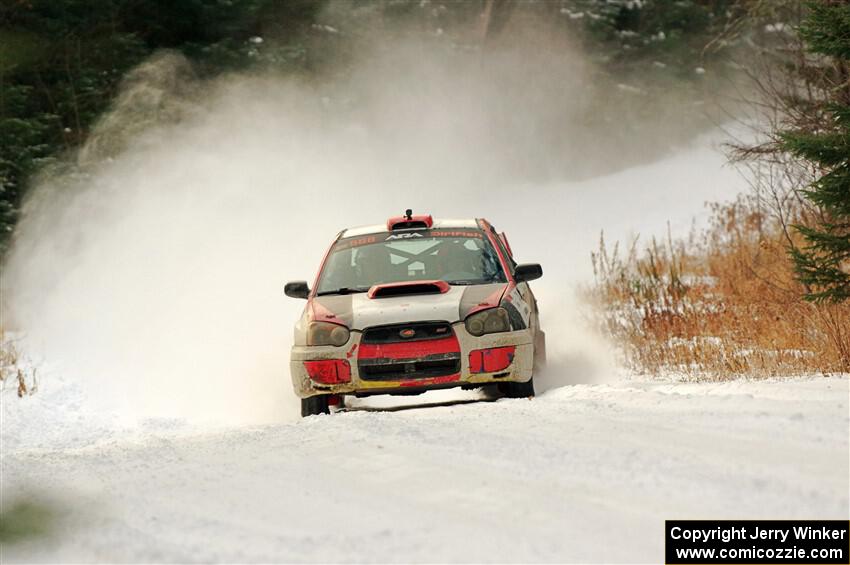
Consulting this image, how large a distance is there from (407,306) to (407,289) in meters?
0.38

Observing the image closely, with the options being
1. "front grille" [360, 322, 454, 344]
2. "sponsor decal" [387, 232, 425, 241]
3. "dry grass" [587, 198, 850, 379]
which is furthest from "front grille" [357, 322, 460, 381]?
"dry grass" [587, 198, 850, 379]

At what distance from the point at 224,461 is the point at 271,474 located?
2.00ft

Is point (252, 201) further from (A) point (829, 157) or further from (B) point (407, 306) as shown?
(A) point (829, 157)

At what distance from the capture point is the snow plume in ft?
51.1

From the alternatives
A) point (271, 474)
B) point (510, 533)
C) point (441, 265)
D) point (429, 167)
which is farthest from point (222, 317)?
point (429, 167)

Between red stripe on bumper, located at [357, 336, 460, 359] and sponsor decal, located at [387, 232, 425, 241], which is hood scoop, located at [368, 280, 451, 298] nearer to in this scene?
red stripe on bumper, located at [357, 336, 460, 359]

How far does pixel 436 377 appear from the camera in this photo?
8.67 metres

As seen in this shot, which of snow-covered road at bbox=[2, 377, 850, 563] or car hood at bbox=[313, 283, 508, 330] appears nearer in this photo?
snow-covered road at bbox=[2, 377, 850, 563]

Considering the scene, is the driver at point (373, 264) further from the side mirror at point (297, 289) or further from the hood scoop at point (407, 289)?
the hood scoop at point (407, 289)

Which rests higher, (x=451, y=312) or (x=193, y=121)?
(x=193, y=121)

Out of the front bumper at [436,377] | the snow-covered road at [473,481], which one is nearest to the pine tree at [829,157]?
the snow-covered road at [473,481]

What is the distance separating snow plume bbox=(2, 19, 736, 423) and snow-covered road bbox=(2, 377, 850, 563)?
437 centimetres

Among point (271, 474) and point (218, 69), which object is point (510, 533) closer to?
point (271, 474)

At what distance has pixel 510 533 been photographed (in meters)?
4.24
